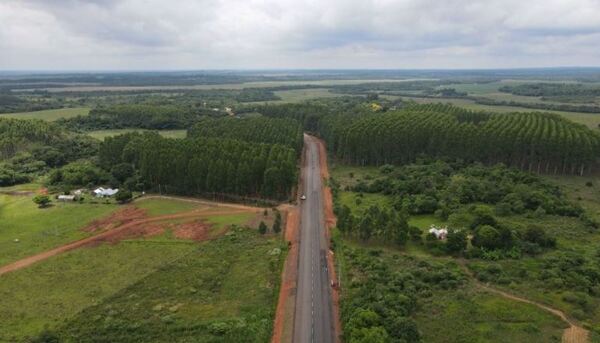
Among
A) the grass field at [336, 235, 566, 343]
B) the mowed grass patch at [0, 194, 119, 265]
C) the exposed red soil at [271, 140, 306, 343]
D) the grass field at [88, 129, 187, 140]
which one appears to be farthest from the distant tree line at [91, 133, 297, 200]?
the grass field at [88, 129, 187, 140]

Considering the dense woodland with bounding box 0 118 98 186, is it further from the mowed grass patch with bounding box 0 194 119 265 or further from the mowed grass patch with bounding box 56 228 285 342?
the mowed grass patch with bounding box 56 228 285 342

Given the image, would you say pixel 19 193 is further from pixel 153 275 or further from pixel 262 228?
pixel 262 228

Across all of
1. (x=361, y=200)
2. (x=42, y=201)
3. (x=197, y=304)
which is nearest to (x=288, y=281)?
(x=197, y=304)

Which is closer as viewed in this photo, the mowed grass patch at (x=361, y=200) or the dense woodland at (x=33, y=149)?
the mowed grass patch at (x=361, y=200)

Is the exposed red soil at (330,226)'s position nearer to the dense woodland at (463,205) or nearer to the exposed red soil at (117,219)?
the dense woodland at (463,205)

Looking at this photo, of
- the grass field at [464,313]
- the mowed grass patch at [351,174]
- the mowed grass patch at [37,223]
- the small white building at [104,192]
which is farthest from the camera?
the mowed grass patch at [351,174]

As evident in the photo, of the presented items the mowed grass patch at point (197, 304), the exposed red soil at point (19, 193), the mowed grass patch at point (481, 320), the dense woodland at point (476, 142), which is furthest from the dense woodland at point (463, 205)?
the exposed red soil at point (19, 193)
